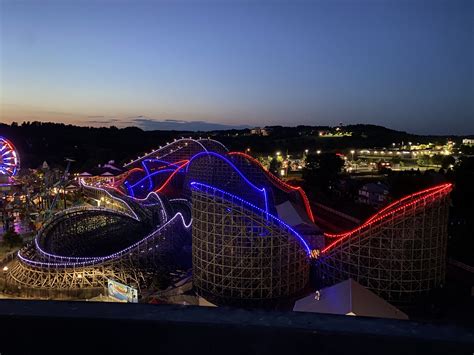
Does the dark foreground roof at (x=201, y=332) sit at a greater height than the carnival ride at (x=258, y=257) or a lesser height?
greater

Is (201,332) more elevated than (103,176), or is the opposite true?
(201,332)

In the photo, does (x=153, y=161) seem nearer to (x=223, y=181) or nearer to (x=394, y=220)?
(x=223, y=181)

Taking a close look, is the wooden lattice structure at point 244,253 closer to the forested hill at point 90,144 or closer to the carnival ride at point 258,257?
the carnival ride at point 258,257

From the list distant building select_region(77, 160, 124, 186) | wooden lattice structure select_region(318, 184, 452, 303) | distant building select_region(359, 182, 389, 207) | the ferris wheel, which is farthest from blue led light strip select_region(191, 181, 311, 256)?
distant building select_region(77, 160, 124, 186)

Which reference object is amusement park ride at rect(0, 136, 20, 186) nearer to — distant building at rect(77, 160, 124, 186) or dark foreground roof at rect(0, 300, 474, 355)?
distant building at rect(77, 160, 124, 186)

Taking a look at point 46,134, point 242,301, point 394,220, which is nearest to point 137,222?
point 242,301

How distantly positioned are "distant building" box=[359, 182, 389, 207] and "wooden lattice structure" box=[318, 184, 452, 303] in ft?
64.2

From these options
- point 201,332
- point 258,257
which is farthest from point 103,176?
point 201,332

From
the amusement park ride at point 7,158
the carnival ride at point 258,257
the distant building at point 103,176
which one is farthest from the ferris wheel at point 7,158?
the carnival ride at point 258,257

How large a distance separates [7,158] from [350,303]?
85.7ft

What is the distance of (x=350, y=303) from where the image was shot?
12.0m

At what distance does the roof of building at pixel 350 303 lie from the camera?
39.3 ft

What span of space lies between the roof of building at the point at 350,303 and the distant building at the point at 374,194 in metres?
24.2

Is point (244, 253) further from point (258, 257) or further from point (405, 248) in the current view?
point (405, 248)
